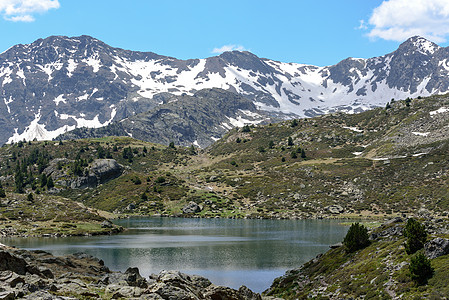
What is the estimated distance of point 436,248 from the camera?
44.0m

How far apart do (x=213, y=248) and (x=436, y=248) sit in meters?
64.8

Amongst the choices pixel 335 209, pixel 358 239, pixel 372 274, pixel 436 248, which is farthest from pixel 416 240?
pixel 335 209

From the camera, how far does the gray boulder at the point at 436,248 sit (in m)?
43.3

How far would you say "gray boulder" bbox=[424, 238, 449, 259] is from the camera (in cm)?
4334

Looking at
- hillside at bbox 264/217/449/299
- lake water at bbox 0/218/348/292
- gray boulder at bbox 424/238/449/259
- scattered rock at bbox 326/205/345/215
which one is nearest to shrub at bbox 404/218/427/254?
hillside at bbox 264/217/449/299

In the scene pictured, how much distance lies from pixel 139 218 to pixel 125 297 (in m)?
164

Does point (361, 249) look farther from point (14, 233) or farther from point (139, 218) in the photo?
point (139, 218)

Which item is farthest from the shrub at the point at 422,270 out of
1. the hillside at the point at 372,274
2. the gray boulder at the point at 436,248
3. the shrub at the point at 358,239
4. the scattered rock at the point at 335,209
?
the scattered rock at the point at 335,209

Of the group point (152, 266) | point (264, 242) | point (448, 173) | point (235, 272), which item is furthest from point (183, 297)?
point (448, 173)

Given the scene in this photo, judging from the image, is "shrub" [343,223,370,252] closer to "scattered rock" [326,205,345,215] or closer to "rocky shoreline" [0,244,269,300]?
"rocky shoreline" [0,244,269,300]

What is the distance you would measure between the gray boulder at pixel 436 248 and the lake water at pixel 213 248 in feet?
83.3

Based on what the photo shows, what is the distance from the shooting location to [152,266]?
80000 millimetres

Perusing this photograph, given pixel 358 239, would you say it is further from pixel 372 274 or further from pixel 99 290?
pixel 99 290

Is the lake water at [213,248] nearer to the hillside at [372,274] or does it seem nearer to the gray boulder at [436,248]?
the hillside at [372,274]
